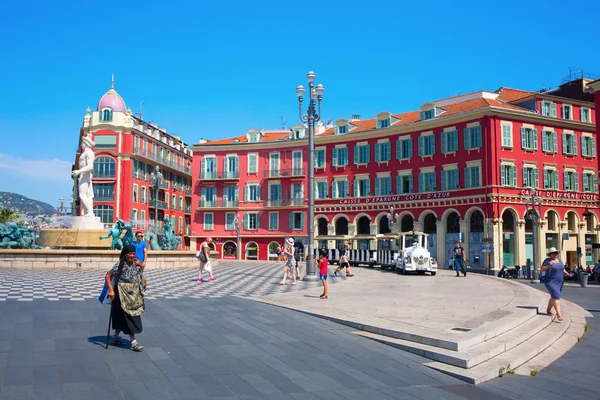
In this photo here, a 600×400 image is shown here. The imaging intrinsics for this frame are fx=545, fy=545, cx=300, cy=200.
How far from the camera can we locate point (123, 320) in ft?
26.0

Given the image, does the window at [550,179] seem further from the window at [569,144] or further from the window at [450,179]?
the window at [450,179]

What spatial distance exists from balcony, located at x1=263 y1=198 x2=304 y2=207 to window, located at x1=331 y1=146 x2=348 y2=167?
5035 millimetres

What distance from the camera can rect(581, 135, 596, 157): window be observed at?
44250 mm

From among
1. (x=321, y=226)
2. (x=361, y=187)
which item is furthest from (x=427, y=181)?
(x=321, y=226)

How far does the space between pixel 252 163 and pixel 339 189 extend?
9.80 m

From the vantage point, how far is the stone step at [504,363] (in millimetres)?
7487

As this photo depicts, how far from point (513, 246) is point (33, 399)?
3917 centimetres

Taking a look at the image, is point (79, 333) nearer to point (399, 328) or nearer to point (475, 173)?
point (399, 328)

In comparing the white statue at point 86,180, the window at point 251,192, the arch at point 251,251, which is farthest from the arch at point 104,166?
the white statue at point 86,180

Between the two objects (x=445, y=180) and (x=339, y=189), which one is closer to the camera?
(x=445, y=180)

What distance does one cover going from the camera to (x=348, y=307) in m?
13.0

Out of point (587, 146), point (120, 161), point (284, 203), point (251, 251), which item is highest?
point (120, 161)

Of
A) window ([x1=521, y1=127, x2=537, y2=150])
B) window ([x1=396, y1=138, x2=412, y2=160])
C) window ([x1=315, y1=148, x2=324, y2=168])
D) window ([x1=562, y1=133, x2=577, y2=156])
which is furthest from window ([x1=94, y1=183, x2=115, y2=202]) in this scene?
window ([x1=562, y1=133, x2=577, y2=156])

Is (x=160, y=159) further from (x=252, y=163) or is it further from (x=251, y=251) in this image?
(x=251, y=251)
